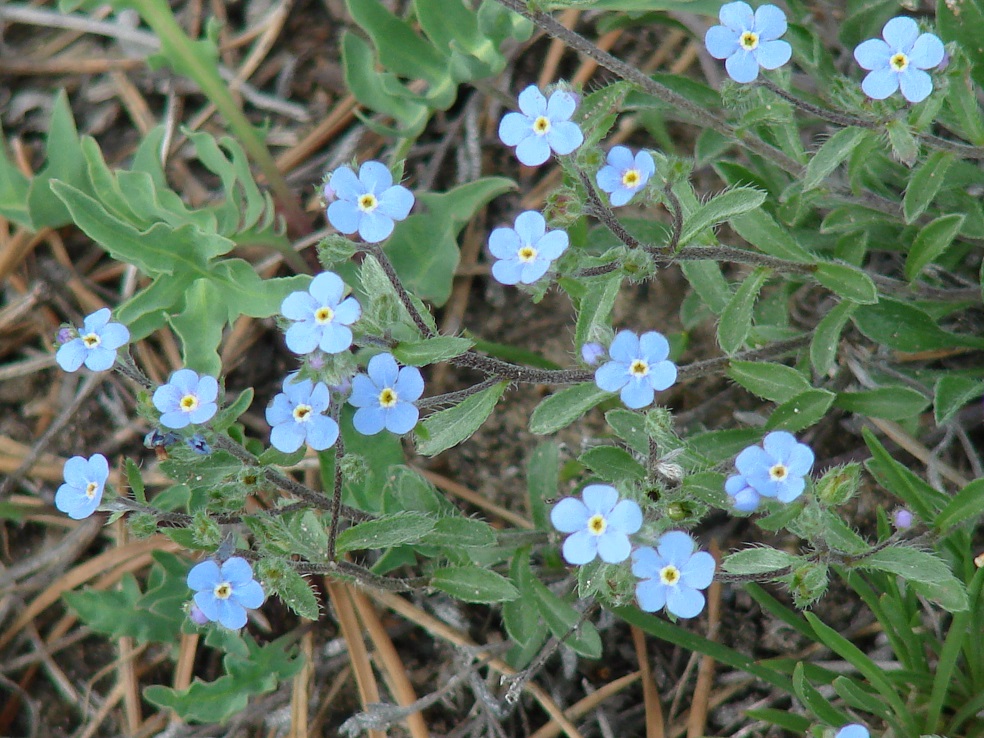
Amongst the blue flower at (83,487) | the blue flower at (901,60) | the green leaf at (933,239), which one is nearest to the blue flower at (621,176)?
the blue flower at (901,60)

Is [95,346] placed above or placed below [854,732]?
above

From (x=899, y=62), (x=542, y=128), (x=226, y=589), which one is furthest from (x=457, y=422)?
(x=899, y=62)

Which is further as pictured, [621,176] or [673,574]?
[621,176]

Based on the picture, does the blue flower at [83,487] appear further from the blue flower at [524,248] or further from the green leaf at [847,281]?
the green leaf at [847,281]

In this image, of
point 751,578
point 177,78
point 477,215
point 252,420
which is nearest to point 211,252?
point 252,420

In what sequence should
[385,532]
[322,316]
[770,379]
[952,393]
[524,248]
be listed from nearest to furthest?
1. [322,316]
2. [524,248]
3. [385,532]
4. [770,379]
5. [952,393]

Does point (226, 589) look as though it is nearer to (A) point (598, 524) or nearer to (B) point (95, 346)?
(B) point (95, 346)

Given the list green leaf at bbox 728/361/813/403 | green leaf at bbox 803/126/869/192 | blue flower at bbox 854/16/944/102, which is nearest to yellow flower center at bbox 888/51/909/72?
blue flower at bbox 854/16/944/102

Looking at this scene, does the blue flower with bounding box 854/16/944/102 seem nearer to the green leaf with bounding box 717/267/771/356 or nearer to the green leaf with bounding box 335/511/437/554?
the green leaf with bounding box 717/267/771/356
